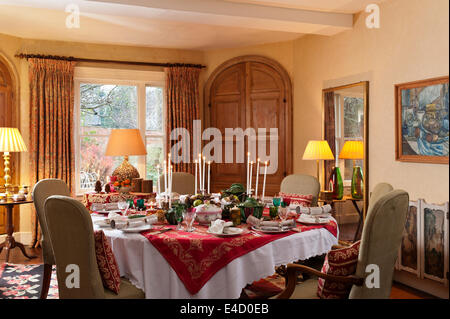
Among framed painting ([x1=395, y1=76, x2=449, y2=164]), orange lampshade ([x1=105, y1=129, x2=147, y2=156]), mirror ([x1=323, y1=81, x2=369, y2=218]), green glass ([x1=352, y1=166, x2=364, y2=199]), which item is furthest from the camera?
orange lampshade ([x1=105, y1=129, x2=147, y2=156])

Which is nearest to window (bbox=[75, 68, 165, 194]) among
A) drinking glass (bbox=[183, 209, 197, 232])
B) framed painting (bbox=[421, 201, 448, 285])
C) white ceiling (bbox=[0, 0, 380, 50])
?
white ceiling (bbox=[0, 0, 380, 50])

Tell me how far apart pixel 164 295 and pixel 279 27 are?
10.2 ft

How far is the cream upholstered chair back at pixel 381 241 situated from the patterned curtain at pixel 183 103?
13.2ft

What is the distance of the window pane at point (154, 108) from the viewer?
6.00 metres

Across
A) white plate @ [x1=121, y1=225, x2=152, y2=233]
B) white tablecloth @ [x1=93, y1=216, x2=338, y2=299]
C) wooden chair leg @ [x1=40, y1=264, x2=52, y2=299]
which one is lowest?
wooden chair leg @ [x1=40, y1=264, x2=52, y2=299]

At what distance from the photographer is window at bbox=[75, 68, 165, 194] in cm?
568

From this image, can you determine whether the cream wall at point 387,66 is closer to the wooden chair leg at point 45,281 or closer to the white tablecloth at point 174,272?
the white tablecloth at point 174,272

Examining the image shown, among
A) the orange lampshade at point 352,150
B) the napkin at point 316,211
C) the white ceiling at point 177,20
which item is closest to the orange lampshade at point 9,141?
the white ceiling at point 177,20

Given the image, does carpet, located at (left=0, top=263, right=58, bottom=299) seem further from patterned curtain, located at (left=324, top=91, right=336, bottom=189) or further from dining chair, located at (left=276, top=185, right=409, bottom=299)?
patterned curtain, located at (left=324, top=91, right=336, bottom=189)

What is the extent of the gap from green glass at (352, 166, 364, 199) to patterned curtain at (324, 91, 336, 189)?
1.25 feet

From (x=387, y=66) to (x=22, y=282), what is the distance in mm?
3885

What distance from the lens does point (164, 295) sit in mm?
2420
